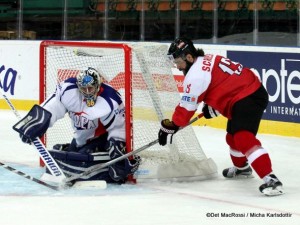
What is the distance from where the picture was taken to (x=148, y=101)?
17.5ft

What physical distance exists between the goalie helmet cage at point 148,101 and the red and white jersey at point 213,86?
483 mm

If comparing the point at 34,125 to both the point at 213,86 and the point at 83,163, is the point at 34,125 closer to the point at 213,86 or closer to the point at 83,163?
the point at 83,163

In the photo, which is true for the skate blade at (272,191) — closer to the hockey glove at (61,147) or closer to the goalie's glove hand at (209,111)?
the goalie's glove hand at (209,111)

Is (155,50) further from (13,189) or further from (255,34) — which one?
(255,34)

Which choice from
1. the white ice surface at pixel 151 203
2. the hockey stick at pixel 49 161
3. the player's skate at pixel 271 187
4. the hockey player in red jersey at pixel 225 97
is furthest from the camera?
the hockey stick at pixel 49 161

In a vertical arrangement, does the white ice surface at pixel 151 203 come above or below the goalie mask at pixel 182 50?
below

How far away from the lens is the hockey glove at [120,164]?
4961 mm

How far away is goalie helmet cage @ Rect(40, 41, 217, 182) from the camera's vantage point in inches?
203

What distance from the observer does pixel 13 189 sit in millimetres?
4879

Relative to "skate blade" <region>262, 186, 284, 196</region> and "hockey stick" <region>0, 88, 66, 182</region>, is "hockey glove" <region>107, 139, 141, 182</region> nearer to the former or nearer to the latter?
"hockey stick" <region>0, 88, 66, 182</region>

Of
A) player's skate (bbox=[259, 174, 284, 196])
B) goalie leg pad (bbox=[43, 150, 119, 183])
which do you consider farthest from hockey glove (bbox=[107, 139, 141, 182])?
player's skate (bbox=[259, 174, 284, 196])

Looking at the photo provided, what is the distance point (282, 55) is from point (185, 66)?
256 centimetres

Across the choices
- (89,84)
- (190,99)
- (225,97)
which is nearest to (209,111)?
(225,97)

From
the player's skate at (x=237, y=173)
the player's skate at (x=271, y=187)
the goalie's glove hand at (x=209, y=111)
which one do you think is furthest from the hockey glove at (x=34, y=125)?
the player's skate at (x=271, y=187)
